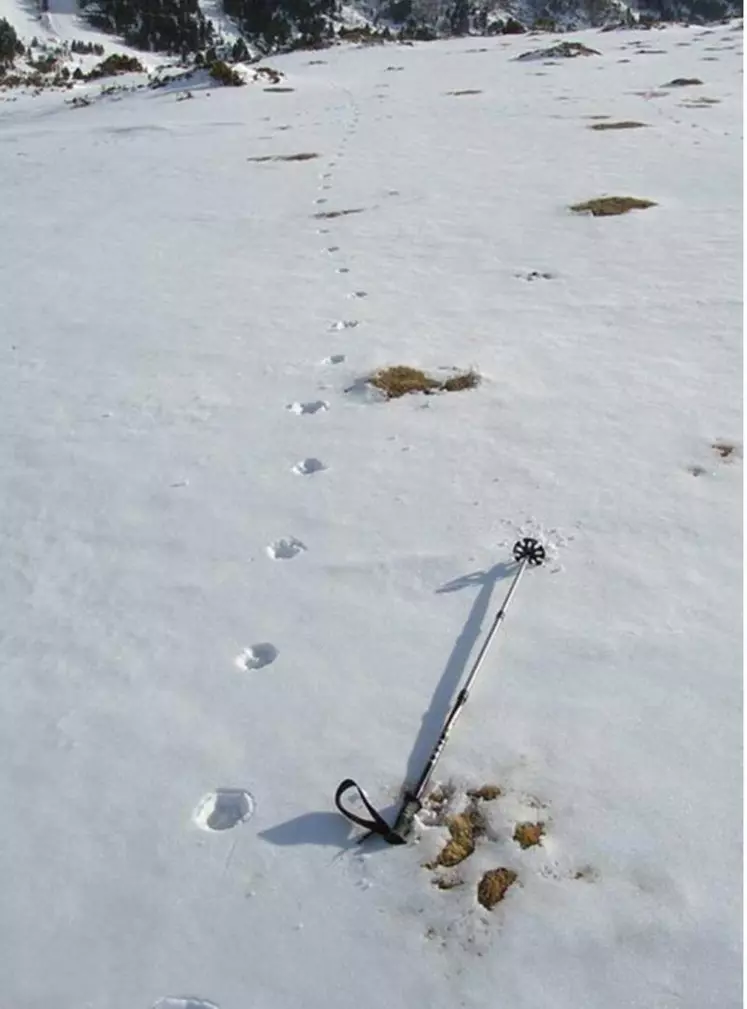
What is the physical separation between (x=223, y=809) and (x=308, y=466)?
313 centimetres

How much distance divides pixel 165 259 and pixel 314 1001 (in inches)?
408

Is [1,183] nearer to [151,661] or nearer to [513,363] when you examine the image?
[513,363]

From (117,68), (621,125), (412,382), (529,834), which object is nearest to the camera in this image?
(529,834)

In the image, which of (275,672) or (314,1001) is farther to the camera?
(275,672)

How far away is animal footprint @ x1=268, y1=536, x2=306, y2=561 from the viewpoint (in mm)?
5395

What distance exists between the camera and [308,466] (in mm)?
6375

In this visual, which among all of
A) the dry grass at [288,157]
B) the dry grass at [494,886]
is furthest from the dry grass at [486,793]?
the dry grass at [288,157]

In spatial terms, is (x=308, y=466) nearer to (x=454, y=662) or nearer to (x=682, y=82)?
(x=454, y=662)

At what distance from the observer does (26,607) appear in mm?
5094

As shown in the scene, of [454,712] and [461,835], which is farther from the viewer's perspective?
[454,712]

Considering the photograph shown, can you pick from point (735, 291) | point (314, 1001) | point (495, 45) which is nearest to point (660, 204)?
point (735, 291)

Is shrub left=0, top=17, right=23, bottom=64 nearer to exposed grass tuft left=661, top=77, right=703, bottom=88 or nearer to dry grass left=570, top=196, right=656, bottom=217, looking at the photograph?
exposed grass tuft left=661, top=77, right=703, bottom=88

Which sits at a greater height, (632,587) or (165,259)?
(165,259)

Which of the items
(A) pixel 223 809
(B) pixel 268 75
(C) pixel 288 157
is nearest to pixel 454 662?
(A) pixel 223 809
